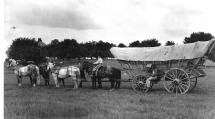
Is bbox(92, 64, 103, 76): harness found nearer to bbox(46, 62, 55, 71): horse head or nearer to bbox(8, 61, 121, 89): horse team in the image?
bbox(8, 61, 121, 89): horse team

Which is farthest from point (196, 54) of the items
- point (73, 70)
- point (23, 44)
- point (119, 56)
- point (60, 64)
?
point (23, 44)

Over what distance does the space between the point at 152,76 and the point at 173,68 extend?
1.27m

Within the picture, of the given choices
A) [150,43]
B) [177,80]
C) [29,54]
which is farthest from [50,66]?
[150,43]

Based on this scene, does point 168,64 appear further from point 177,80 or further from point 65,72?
point 65,72

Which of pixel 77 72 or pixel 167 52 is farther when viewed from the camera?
pixel 77 72

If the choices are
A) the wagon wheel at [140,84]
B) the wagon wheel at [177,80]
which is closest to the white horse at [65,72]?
the wagon wheel at [140,84]

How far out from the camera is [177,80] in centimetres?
1506

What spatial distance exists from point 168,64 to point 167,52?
68cm

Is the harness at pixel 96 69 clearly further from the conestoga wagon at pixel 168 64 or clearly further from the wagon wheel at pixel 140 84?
the wagon wheel at pixel 140 84

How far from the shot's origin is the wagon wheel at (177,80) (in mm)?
15047

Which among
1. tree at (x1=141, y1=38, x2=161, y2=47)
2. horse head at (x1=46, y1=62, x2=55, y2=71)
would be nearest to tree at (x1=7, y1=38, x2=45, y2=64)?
horse head at (x1=46, y1=62, x2=55, y2=71)

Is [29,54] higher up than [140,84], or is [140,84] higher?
[29,54]

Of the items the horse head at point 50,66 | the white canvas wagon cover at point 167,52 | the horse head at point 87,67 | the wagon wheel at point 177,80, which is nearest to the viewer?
the white canvas wagon cover at point 167,52

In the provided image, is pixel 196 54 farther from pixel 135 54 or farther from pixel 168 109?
pixel 168 109
